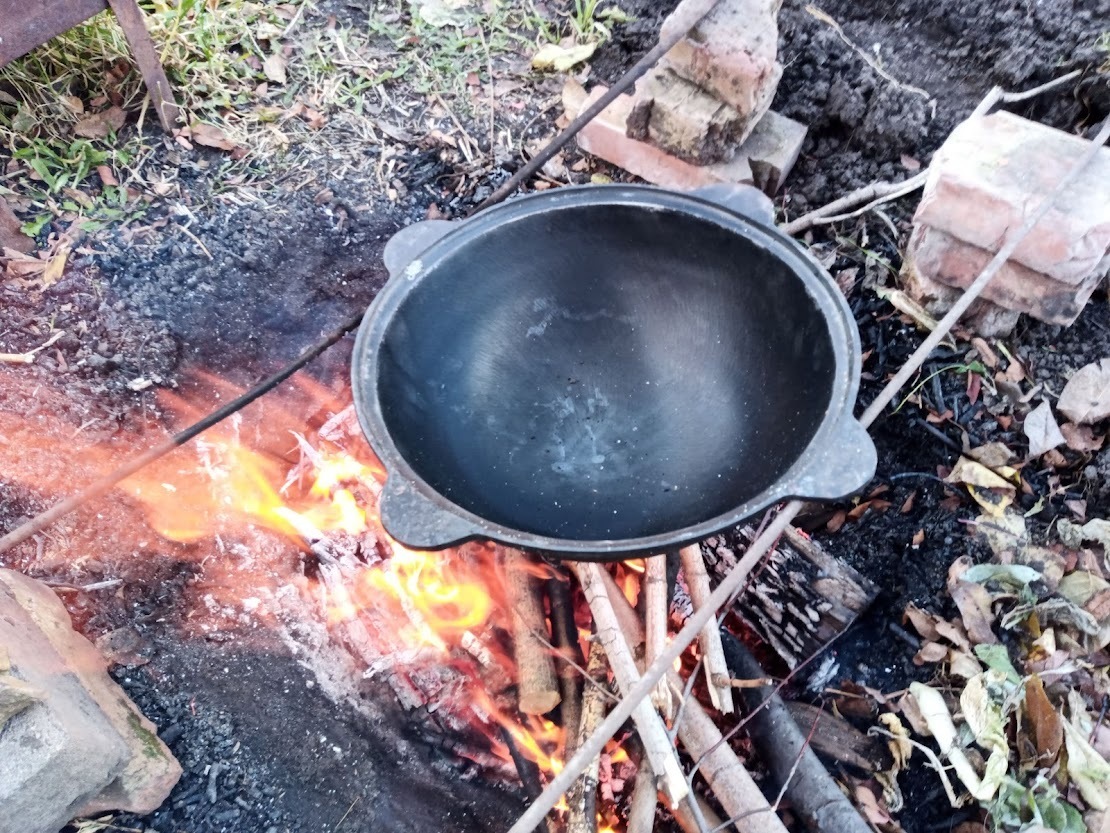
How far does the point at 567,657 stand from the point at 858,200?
1.99 meters

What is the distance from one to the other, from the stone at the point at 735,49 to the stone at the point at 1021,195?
0.67 m

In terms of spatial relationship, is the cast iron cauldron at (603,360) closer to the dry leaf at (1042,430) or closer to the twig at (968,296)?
the twig at (968,296)

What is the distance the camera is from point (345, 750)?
2229 mm

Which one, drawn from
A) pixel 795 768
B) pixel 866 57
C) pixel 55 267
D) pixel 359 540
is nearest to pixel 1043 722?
pixel 795 768

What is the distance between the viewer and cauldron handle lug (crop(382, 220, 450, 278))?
6.50ft

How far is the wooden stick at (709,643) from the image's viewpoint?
7.23 feet

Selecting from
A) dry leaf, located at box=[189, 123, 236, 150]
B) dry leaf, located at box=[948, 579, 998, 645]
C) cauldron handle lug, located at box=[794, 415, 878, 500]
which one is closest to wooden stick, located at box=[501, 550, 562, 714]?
cauldron handle lug, located at box=[794, 415, 878, 500]

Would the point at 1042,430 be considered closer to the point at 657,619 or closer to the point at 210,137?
the point at 657,619

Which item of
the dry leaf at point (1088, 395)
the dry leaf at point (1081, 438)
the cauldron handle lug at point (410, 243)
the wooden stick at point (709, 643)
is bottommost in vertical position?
the wooden stick at point (709, 643)

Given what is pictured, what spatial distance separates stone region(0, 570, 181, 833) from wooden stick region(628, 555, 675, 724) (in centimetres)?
128

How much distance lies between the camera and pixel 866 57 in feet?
10.4

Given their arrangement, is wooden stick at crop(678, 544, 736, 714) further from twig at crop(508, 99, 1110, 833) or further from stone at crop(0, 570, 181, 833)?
stone at crop(0, 570, 181, 833)

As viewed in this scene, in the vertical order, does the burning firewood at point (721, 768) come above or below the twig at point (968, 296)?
below

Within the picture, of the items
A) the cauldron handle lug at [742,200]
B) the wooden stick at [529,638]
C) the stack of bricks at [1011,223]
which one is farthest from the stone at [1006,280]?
the wooden stick at [529,638]
